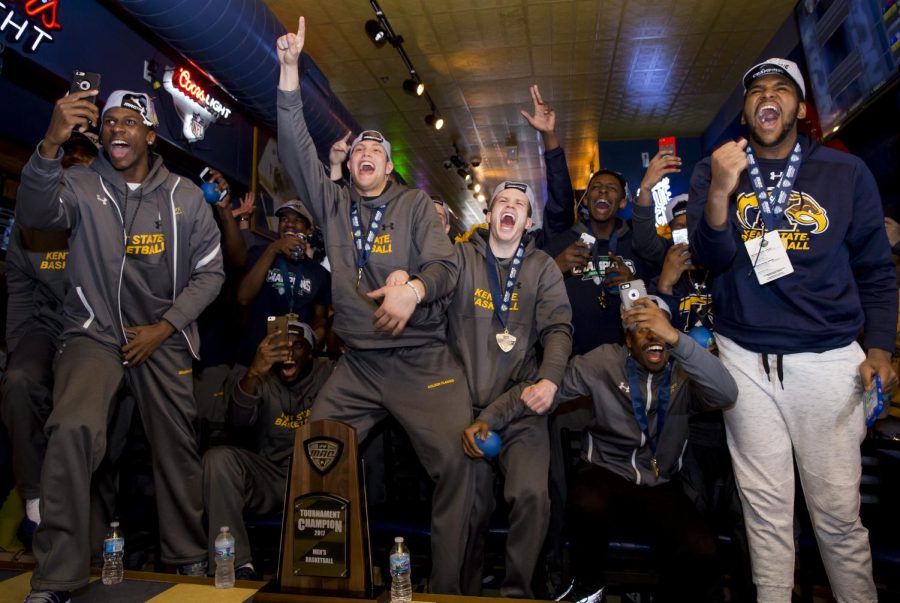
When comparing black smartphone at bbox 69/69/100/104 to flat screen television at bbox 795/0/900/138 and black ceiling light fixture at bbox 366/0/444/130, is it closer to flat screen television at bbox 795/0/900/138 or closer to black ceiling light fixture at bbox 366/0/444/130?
black ceiling light fixture at bbox 366/0/444/130

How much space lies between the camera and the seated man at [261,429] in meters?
2.85

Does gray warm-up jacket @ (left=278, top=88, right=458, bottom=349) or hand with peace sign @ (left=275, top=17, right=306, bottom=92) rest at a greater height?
hand with peace sign @ (left=275, top=17, right=306, bottom=92)

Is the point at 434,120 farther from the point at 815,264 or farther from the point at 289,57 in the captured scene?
the point at 815,264

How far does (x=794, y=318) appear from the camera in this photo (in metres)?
2.39

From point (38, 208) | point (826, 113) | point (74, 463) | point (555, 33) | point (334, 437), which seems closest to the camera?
point (334, 437)

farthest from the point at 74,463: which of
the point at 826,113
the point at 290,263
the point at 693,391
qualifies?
the point at 826,113

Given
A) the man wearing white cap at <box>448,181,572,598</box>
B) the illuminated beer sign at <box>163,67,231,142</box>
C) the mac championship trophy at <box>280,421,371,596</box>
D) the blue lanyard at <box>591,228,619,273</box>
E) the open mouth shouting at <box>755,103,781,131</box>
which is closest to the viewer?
the mac championship trophy at <box>280,421,371,596</box>

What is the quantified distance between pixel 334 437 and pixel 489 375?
44.9 inches

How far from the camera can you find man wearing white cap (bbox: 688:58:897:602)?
229cm

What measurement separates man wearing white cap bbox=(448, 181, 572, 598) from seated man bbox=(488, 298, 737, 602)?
17cm

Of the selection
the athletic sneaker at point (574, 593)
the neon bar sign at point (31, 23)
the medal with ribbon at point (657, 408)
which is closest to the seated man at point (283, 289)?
the neon bar sign at point (31, 23)

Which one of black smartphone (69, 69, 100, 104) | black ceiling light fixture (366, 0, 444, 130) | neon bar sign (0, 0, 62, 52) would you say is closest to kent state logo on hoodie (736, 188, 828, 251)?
black smartphone (69, 69, 100, 104)

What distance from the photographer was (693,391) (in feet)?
9.48

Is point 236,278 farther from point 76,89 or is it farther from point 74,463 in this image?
point 74,463
